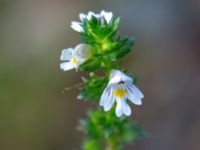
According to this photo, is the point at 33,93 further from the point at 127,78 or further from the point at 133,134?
the point at 127,78

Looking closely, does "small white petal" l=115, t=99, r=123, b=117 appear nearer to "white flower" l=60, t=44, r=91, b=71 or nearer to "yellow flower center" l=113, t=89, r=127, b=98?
"yellow flower center" l=113, t=89, r=127, b=98

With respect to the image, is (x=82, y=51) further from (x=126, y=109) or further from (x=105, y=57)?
(x=126, y=109)

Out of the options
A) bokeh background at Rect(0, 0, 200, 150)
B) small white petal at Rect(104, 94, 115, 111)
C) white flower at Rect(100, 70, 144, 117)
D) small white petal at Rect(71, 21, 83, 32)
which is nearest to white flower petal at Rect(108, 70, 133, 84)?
white flower at Rect(100, 70, 144, 117)

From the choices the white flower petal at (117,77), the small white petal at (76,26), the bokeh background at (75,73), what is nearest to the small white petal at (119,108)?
the white flower petal at (117,77)

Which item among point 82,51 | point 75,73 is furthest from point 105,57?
point 75,73

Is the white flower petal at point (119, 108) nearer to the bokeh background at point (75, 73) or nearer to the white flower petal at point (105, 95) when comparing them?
the white flower petal at point (105, 95)

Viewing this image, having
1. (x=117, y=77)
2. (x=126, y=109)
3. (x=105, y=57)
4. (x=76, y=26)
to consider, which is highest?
(x=76, y=26)
